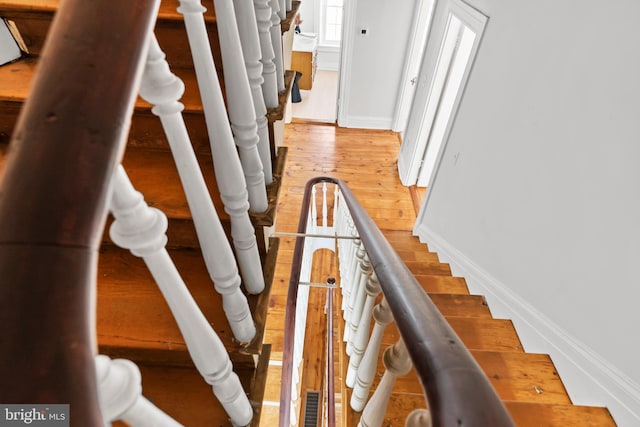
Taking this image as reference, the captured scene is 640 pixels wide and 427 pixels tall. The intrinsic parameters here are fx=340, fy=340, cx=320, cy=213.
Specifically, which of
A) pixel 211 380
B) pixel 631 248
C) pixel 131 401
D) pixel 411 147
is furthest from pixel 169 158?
pixel 411 147

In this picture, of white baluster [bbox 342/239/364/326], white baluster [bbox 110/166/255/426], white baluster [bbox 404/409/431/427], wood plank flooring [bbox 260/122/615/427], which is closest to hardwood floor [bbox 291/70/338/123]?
wood plank flooring [bbox 260/122/615/427]

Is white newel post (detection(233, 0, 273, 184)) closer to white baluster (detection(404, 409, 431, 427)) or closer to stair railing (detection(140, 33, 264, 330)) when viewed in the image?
stair railing (detection(140, 33, 264, 330))

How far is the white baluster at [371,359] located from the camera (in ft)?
2.60

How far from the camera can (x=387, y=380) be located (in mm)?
696

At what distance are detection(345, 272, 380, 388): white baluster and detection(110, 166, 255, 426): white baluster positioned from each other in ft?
1.10

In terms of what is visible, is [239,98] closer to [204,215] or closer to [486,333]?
[204,215]

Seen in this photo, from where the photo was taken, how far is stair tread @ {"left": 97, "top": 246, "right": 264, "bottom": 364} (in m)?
0.86

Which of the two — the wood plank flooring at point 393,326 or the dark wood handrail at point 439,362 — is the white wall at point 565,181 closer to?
the wood plank flooring at point 393,326

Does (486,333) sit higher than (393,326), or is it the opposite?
(393,326)

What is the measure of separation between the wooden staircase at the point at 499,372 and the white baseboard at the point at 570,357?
0.13ft

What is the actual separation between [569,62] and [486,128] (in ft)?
2.12

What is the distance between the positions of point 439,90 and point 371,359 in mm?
2945

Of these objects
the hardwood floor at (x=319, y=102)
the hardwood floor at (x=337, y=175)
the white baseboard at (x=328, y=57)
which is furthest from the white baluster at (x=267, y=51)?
the white baseboard at (x=328, y=57)

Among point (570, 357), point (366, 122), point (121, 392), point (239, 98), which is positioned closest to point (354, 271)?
point (239, 98)
